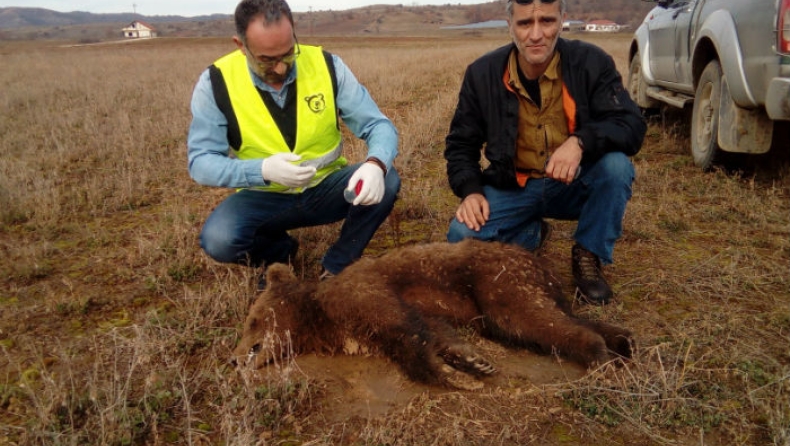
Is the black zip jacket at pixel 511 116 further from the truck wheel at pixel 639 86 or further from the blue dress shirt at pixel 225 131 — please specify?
the truck wheel at pixel 639 86

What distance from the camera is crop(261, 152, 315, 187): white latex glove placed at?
3613mm

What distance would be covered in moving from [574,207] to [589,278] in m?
0.64

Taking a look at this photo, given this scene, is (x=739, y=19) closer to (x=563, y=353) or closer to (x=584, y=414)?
(x=563, y=353)

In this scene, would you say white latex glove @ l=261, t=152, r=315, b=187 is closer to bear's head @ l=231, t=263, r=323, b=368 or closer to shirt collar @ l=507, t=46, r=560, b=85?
bear's head @ l=231, t=263, r=323, b=368

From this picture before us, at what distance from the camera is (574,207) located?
167 inches

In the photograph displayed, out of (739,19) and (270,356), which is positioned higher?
(739,19)

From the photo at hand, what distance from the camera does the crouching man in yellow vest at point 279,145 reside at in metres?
3.72

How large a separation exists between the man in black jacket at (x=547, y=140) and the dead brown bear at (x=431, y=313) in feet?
1.56

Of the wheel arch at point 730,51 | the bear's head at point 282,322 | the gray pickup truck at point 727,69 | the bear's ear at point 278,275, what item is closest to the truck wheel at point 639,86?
the gray pickup truck at point 727,69

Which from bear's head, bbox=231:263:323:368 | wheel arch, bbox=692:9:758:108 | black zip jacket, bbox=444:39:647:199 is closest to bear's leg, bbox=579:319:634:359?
black zip jacket, bbox=444:39:647:199

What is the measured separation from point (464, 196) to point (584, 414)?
185 centimetres

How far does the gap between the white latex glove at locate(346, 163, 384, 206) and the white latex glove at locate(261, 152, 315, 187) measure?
295mm

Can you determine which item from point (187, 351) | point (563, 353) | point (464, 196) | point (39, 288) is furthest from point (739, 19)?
point (39, 288)

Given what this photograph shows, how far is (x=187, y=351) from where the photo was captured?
10.9 ft
